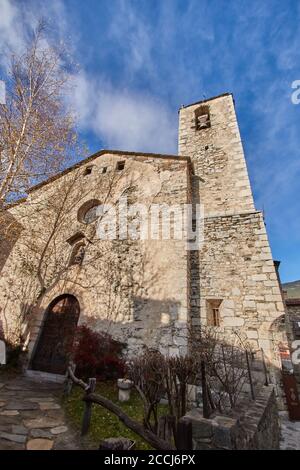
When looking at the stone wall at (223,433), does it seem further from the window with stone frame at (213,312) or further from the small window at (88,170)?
the small window at (88,170)

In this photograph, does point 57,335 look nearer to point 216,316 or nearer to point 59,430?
point 59,430

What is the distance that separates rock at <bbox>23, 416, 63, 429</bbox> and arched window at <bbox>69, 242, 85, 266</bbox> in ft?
16.1

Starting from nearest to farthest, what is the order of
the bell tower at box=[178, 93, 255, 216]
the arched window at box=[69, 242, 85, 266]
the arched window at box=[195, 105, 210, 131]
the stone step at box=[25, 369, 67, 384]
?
the stone step at box=[25, 369, 67, 384] < the bell tower at box=[178, 93, 255, 216] < the arched window at box=[69, 242, 85, 266] < the arched window at box=[195, 105, 210, 131]

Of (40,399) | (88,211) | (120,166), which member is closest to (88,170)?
(120,166)

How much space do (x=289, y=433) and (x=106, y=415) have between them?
3.39 meters

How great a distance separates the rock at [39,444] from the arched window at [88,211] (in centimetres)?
685

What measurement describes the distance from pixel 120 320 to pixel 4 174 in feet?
16.8

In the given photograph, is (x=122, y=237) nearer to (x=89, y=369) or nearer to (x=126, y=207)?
(x=126, y=207)

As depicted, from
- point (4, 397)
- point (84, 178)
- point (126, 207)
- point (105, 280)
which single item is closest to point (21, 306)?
point (105, 280)

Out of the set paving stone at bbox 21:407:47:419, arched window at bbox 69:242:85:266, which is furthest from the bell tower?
paving stone at bbox 21:407:47:419

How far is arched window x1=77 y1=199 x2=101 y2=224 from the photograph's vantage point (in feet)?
29.8

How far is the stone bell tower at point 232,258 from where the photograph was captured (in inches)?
229

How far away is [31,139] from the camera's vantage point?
6.79m

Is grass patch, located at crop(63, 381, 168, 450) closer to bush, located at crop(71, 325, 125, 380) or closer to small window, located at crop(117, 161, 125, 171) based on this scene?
bush, located at crop(71, 325, 125, 380)
